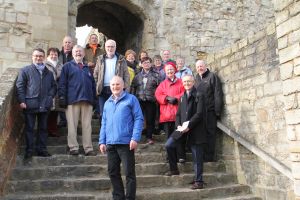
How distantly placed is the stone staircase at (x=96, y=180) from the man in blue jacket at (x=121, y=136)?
1.57 ft

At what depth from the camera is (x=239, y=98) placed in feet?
18.8

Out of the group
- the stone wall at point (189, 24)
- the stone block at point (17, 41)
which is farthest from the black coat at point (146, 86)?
the stone wall at point (189, 24)

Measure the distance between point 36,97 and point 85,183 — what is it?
1.40 m

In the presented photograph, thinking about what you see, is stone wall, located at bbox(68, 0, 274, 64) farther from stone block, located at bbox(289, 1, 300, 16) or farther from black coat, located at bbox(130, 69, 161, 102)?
stone block, located at bbox(289, 1, 300, 16)

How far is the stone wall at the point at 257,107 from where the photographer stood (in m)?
4.84

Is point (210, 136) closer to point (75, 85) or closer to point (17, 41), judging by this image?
point (75, 85)

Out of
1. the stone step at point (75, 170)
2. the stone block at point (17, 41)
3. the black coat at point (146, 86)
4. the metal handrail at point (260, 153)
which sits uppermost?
the stone block at point (17, 41)

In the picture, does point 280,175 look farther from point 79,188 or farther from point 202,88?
point 79,188

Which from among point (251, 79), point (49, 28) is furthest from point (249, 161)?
point (49, 28)

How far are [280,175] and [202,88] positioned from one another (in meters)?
1.89

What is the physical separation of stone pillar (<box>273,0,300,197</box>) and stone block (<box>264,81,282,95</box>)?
1038mm

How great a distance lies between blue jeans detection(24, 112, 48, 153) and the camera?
508 centimetres

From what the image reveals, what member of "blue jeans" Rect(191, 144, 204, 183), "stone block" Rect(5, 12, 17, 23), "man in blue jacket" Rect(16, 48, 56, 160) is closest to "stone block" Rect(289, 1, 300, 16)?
A: "blue jeans" Rect(191, 144, 204, 183)

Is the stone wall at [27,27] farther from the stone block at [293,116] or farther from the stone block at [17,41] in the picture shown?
the stone block at [293,116]
